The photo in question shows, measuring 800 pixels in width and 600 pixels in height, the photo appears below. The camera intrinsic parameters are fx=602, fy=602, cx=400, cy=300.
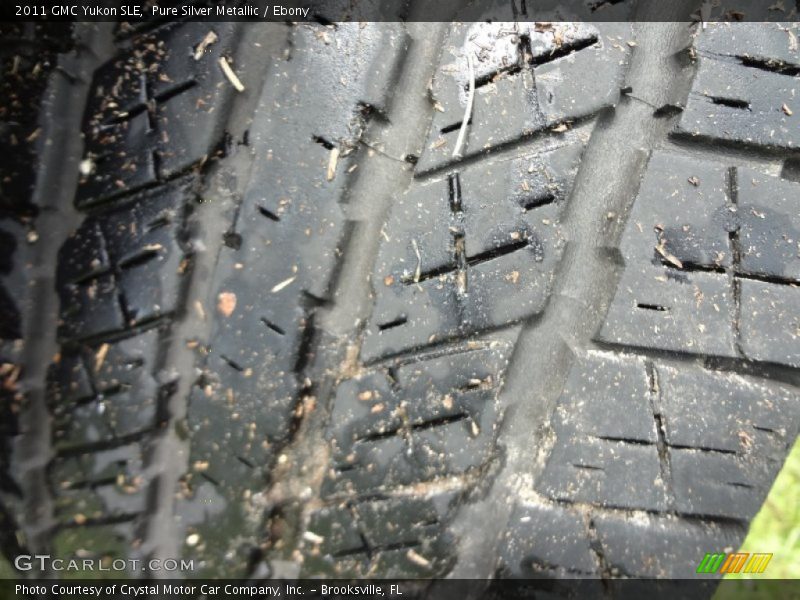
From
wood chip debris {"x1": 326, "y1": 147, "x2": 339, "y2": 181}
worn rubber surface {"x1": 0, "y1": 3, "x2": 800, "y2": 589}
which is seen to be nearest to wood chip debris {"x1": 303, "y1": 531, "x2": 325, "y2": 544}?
worn rubber surface {"x1": 0, "y1": 3, "x2": 800, "y2": 589}

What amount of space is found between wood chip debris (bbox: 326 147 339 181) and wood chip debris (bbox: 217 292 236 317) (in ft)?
1.01

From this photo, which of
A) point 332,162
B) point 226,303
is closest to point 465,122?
point 332,162

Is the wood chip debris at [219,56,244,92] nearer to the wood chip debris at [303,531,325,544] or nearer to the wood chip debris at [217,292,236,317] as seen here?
the wood chip debris at [217,292,236,317]

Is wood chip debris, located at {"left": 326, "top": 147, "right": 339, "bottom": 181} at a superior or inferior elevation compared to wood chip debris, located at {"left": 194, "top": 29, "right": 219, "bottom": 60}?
inferior

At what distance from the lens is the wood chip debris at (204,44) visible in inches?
47.3

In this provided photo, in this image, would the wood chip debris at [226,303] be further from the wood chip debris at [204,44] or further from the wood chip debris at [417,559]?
the wood chip debris at [417,559]

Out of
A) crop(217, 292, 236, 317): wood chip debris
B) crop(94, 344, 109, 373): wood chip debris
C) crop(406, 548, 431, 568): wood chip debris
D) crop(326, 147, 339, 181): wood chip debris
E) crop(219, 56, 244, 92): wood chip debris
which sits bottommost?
crop(406, 548, 431, 568): wood chip debris

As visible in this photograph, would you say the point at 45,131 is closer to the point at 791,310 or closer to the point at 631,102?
the point at 631,102

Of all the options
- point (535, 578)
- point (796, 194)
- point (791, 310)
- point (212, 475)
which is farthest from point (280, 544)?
point (796, 194)

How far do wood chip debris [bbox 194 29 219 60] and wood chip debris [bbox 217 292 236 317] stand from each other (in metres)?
0.48

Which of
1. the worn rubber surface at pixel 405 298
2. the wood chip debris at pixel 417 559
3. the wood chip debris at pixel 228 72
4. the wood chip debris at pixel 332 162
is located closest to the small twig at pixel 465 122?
the worn rubber surface at pixel 405 298

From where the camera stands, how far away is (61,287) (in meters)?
1.24

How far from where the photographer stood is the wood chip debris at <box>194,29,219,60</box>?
1.20m

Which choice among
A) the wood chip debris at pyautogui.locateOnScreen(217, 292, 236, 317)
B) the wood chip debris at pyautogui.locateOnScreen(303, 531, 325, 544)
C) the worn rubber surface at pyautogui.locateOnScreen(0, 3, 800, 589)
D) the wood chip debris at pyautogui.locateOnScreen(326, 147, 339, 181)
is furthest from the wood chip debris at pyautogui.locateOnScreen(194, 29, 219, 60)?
the wood chip debris at pyautogui.locateOnScreen(303, 531, 325, 544)
